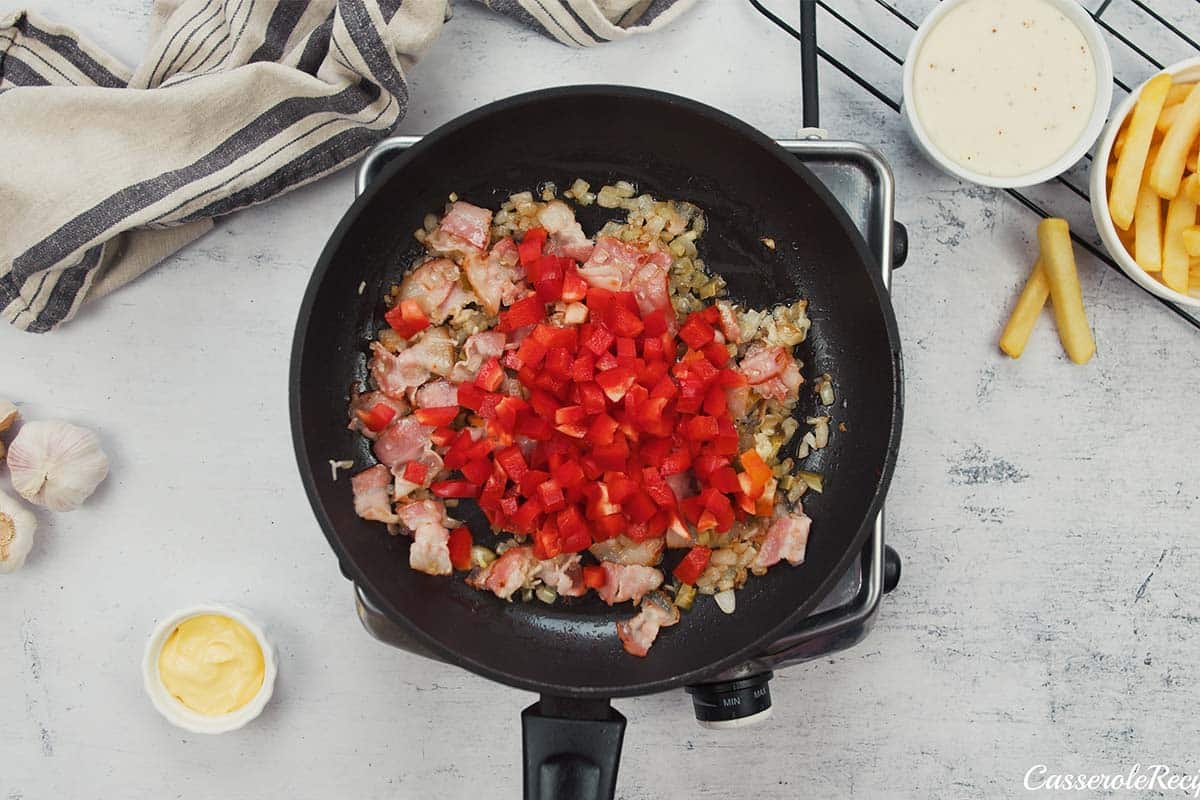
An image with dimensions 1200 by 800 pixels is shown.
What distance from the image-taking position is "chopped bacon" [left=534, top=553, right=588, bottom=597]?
1812 millimetres

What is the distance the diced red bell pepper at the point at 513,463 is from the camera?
1.73 meters

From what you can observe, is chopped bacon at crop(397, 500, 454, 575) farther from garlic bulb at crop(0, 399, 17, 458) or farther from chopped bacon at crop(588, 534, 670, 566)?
garlic bulb at crop(0, 399, 17, 458)

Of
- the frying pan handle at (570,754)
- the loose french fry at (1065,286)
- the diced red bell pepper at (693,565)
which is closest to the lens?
the frying pan handle at (570,754)

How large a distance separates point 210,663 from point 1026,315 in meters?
1.76

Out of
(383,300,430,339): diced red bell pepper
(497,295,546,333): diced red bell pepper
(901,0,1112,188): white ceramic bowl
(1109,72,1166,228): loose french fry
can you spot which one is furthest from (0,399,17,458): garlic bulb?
(1109,72,1166,228): loose french fry

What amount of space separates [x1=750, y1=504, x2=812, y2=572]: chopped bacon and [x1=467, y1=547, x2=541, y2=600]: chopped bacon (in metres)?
0.42

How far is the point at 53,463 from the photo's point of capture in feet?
6.23

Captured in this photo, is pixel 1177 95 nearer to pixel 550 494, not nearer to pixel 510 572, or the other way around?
pixel 550 494

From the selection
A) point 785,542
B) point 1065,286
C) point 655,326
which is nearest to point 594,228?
point 655,326

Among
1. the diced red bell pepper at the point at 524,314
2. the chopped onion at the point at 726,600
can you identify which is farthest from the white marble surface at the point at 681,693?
the diced red bell pepper at the point at 524,314

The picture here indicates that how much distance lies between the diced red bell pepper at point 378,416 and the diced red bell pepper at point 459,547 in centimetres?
24

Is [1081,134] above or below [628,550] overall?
above

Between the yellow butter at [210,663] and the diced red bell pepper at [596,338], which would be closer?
the diced red bell pepper at [596,338]

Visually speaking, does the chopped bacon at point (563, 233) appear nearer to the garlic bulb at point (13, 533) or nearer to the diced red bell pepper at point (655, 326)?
the diced red bell pepper at point (655, 326)
